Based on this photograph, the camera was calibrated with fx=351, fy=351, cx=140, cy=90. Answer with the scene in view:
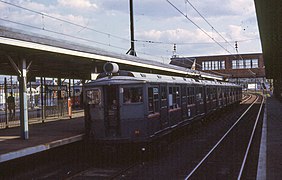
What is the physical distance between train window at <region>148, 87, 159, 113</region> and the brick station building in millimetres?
53551

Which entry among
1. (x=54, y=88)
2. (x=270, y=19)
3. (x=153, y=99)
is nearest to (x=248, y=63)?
(x=54, y=88)

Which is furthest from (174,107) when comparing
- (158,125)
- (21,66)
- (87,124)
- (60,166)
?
(21,66)

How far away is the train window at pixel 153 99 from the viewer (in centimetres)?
1207

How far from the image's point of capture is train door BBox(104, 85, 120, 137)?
11672 millimetres

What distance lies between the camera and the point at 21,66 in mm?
12984

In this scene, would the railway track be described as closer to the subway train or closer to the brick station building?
the subway train

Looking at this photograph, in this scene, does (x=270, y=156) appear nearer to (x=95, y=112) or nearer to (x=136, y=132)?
(x=136, y=132)

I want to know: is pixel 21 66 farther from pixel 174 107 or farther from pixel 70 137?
pixel 174 107

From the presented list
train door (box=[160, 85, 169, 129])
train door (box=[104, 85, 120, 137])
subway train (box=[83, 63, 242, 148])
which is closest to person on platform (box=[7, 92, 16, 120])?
subway train (box=[83, 63, 242, 148])

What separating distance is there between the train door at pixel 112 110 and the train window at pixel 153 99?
1.14 metres

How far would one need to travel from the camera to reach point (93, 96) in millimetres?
12203

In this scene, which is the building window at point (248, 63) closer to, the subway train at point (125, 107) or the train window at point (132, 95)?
the subway train at point (125, 107)

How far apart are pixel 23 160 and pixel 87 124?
2469 millimetres

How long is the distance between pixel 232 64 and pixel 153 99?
203ft
